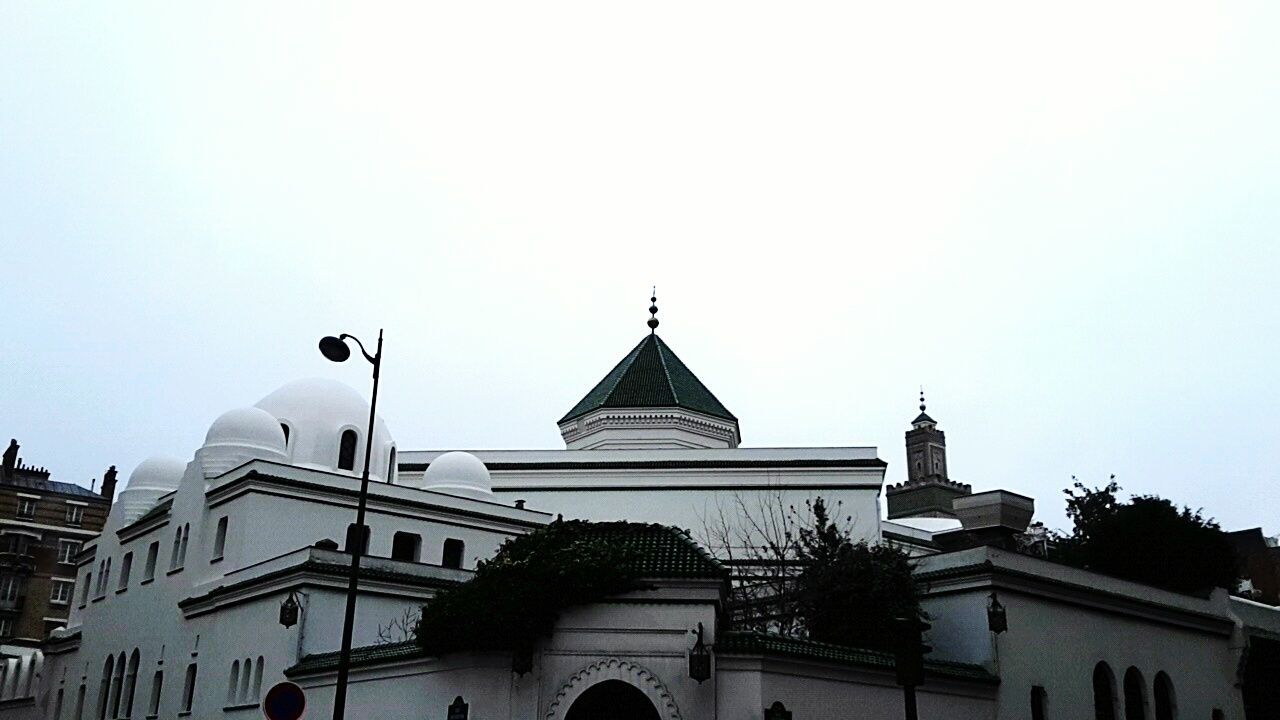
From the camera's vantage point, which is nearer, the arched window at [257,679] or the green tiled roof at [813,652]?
the green tiled roof at [813,652]

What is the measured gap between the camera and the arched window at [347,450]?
109ft

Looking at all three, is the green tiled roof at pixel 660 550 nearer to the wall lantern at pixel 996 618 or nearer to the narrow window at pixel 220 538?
the wall lantern at pixel 996 618

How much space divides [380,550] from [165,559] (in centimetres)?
627

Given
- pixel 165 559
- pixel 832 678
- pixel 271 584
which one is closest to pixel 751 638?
pixel 832 678

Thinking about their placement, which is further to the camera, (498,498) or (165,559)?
(498,498)

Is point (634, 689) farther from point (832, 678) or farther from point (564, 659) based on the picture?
point (832, 678)

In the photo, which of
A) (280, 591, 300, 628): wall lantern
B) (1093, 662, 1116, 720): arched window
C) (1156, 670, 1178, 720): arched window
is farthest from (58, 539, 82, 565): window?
(1156, 670, 1178, 720): arched window

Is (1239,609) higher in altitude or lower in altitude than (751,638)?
higher

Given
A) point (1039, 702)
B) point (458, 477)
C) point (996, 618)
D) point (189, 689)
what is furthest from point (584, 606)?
point (458, 477)

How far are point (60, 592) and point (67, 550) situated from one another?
2.12m

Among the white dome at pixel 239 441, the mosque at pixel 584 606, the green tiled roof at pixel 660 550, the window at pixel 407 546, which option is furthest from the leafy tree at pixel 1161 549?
the white dome at pixel 239 441

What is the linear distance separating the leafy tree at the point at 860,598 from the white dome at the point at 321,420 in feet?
50.4

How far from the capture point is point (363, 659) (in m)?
20.0

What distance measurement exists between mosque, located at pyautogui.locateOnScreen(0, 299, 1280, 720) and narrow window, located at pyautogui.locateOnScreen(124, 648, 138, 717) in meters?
0.13
